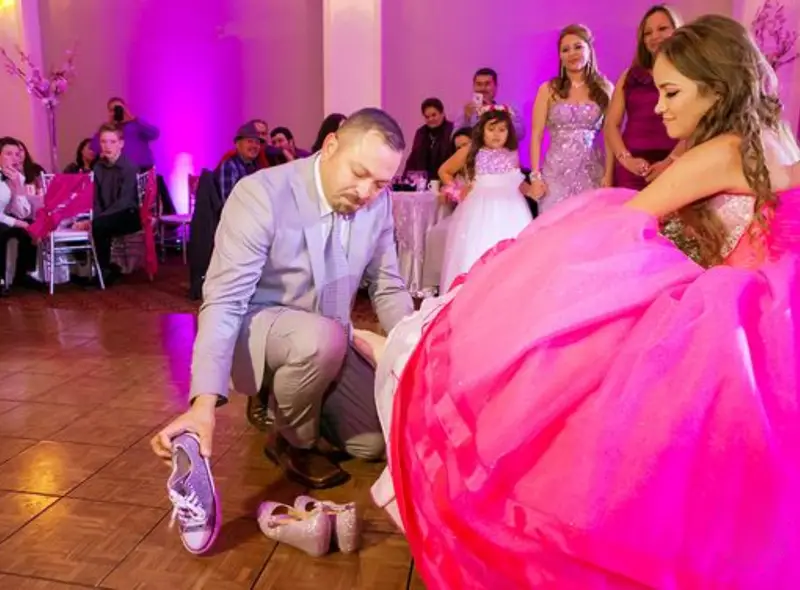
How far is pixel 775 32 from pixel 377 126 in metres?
5.03

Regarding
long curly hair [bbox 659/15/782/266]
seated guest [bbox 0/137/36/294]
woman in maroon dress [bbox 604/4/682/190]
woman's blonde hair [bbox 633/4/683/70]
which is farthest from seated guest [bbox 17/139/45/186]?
long curly hair [bbox 659/15/782/266]

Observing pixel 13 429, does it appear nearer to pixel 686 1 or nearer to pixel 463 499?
pixel 463 499

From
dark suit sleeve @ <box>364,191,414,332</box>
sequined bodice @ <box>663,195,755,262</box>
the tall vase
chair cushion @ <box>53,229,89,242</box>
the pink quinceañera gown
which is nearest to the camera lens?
the pink quinceañera gown

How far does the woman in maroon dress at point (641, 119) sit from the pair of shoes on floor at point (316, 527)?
77.4 inches

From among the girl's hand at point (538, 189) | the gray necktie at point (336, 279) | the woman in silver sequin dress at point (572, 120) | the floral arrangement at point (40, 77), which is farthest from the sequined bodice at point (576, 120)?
the floral arrangement at point (40, 77)

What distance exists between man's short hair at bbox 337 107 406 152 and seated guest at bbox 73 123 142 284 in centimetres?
432

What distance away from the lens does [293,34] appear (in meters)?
7.72

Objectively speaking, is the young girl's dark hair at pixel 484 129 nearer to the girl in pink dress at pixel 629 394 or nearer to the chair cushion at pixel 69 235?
the chair cushion at pixel 69 235

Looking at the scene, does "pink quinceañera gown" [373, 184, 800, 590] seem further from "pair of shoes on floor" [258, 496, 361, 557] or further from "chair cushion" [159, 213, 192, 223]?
"chair cushion" [159, 213, 192, 223]

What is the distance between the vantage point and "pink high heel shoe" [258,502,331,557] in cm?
167

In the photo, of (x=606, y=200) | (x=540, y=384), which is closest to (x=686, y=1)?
(x=606, y=200)

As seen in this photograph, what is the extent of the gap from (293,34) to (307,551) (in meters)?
6.91

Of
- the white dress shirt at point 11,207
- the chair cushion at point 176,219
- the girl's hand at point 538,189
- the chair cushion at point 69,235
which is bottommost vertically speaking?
the chair cushion at point 176,219

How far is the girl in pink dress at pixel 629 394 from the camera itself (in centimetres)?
100
